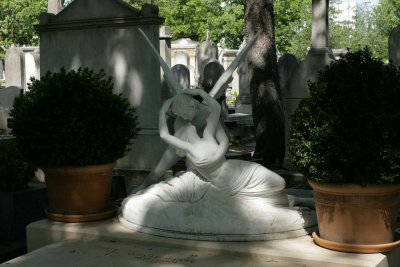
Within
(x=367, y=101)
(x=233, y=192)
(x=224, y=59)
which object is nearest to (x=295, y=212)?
(x=233, y=192)

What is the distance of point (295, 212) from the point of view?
5.46m

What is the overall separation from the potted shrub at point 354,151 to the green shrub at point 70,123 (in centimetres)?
194

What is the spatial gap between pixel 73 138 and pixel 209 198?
1382 millimetres

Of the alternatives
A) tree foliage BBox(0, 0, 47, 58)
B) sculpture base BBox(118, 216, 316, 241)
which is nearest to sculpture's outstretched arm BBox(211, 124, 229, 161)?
sculpture base BBox(118, 216, 316, 241)

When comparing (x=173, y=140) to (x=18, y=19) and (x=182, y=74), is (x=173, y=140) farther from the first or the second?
(x=18, y=19)

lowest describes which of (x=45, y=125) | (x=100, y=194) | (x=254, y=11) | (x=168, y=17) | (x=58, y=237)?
(x=58, y=237)

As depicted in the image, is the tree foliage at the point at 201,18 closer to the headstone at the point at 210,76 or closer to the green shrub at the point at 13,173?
the headstone at the point at 210,76

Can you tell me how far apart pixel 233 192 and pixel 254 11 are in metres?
5.95

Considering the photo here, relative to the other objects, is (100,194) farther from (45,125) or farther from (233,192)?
(233,192)

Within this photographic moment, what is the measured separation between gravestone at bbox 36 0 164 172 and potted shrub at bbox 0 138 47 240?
2.89 metres

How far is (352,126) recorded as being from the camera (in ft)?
14.8

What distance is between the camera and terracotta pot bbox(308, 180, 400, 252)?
4.52 meters

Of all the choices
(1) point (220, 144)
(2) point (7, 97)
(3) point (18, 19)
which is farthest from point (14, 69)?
(3) point (18, 19)

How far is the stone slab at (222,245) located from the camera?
4613 millimetres
